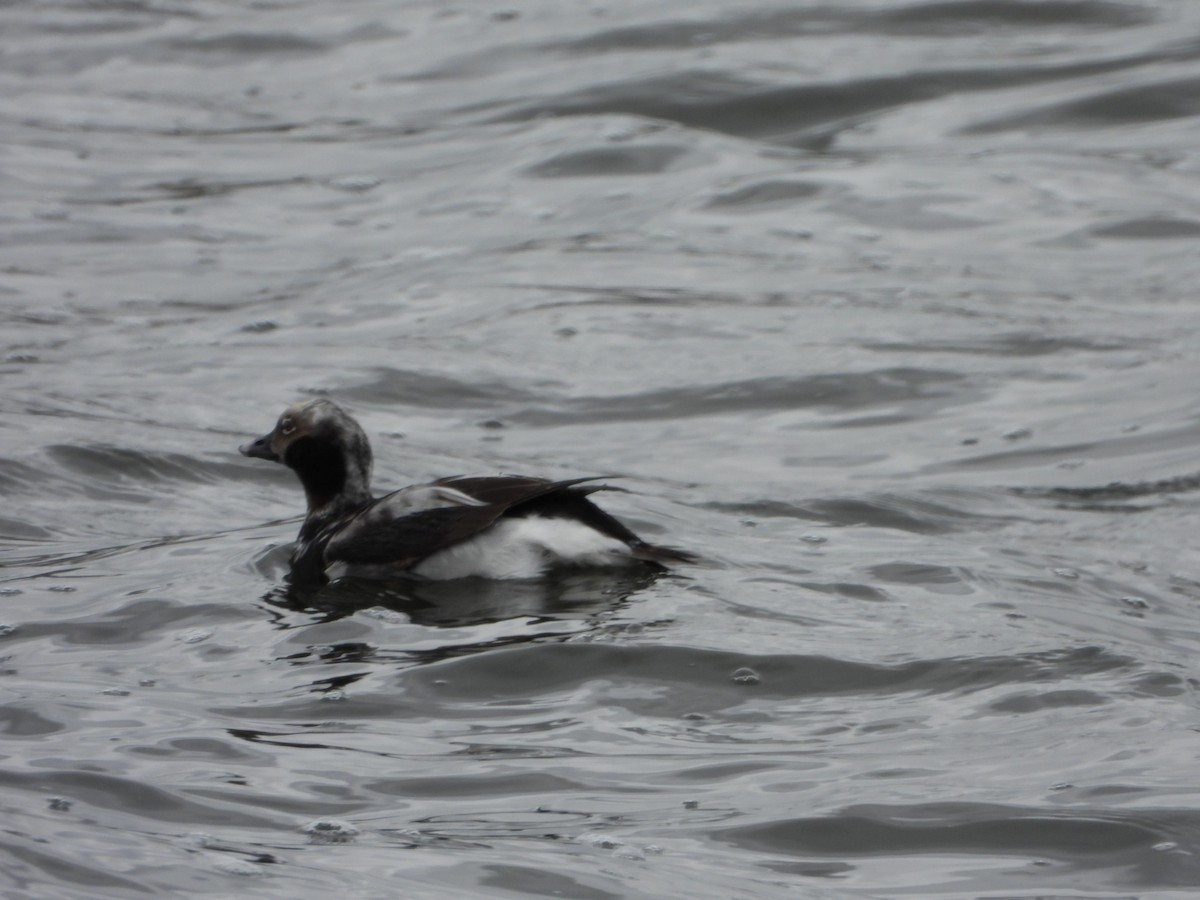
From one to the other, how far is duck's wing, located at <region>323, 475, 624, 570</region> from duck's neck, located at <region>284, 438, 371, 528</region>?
424 mm

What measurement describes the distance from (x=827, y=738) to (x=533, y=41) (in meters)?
12.8

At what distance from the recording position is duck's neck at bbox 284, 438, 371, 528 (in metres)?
7.78

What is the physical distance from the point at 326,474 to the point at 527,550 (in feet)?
3.77

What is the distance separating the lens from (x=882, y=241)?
482 inches

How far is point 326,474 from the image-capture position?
7.79m

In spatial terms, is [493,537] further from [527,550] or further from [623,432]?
[623,432]

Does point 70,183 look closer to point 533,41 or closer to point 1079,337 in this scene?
point 533,41

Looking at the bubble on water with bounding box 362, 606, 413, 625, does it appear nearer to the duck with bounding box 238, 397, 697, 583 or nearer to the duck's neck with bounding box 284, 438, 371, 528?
the duck with bounding box 238, 397, 697, 583

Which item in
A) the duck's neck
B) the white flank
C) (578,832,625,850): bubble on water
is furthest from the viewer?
the duck's neck

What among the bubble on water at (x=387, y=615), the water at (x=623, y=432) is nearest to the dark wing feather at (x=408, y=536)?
the water at (x=623, y=432)

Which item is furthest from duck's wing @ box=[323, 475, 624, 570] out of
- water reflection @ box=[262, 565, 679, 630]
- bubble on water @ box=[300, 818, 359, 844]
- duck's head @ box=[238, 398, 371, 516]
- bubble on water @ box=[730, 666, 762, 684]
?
bubble on water @ box=[300, 818, 359, 844]

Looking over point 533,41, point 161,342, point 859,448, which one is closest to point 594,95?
point 533,41

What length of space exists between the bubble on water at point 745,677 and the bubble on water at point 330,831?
1.60 metres

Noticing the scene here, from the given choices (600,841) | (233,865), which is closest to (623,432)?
(600,841)
